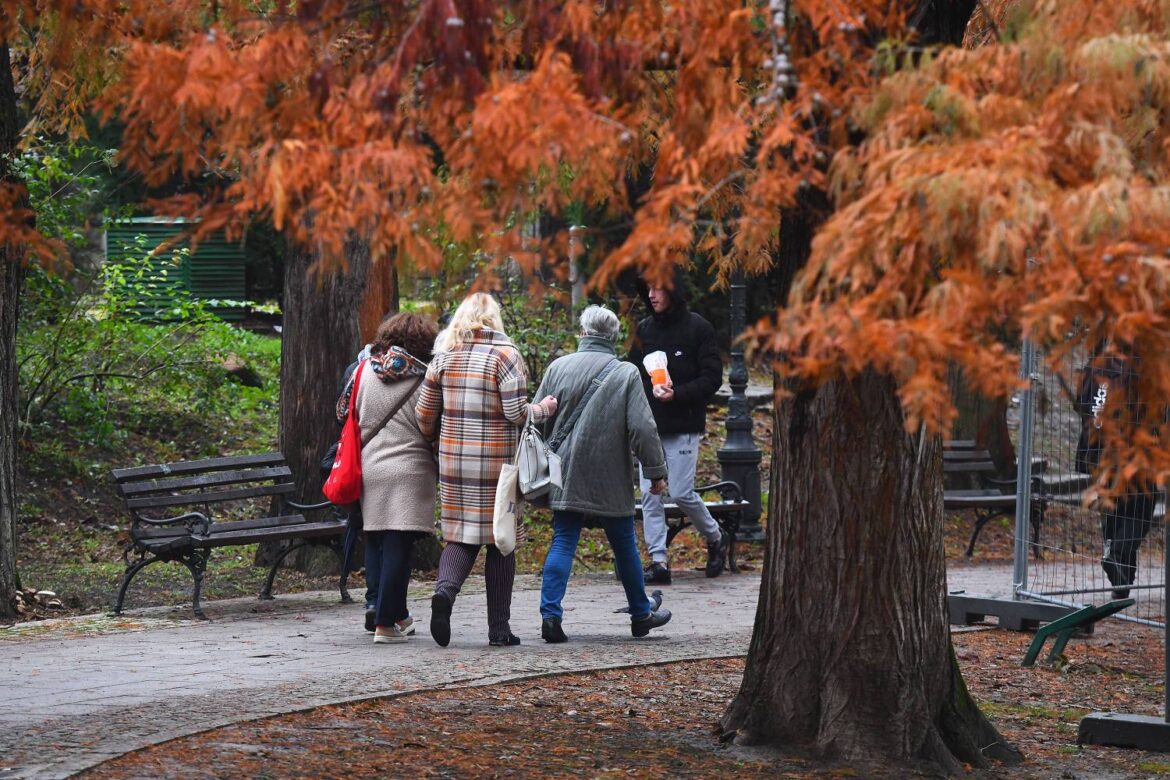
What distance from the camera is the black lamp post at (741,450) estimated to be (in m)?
13.5

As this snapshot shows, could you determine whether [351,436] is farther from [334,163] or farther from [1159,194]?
[1159,194]

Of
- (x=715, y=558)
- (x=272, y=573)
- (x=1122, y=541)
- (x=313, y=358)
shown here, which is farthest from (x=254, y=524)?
(x=1122, y=541)

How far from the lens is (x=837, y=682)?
6.33m

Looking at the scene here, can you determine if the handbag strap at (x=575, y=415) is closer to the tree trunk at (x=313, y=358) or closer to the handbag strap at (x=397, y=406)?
the handbag strap at (x=397, y=406)

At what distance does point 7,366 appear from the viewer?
9.35 metres

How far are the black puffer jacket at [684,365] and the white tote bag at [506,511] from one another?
9.44 ft

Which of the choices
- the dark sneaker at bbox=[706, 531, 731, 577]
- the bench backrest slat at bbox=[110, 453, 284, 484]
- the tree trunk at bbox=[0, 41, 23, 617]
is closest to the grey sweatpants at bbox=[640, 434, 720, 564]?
the dark sneaker at bbox=[706, 531, 731, 577]

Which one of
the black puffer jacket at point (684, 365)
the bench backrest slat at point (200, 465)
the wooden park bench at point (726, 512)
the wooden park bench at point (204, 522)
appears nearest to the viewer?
the wooden park bench at point (204, 522)

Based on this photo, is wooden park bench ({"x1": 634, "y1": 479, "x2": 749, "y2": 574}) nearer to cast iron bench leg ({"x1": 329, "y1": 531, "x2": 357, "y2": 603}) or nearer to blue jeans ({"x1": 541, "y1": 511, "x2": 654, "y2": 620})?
cast iron bench leg ({"x1": 329, "y1": 531, "x2": 357, "y2": 603})

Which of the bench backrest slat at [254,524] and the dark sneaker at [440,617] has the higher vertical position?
Result: the bench backrest slat at [254,524]

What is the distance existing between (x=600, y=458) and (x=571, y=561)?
64 centimetres

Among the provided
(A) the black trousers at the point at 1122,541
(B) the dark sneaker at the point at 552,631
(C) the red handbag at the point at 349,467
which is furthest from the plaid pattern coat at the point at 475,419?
(A) the black trousers at the point at 1122,541

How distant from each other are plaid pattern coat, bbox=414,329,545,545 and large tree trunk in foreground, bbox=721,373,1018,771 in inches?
94.4

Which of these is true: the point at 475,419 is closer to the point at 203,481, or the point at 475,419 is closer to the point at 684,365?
the point at 203,481
